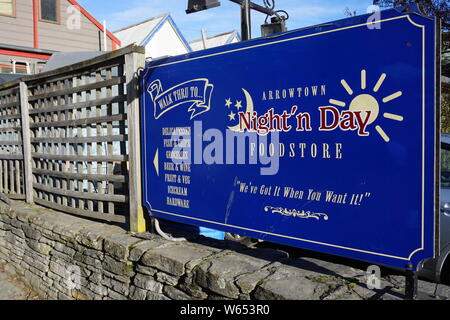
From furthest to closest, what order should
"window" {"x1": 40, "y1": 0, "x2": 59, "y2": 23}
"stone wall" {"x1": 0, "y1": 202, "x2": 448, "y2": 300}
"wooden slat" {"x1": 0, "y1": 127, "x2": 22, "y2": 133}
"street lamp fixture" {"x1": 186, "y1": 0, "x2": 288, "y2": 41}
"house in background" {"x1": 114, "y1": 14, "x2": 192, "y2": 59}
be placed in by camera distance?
"house in background" {"x1": 114, "y1": 14, "x2": 192, "y2": 59} < "window" {"x1": 40, "y1": 0, "x2": 59, "y2": 23} < "wooden slat" {"x1": 0, "y1": 127, "x2": 22, "y2": 133} < "street lamp fixture" {"x1": 186, "y1": 0, "x2": 288, "y2": 41} < "stone wall" {"x1": 0, "y1": 202, "x2": 448, "y2": 300}

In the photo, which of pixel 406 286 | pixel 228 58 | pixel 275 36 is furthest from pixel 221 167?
pixel 406 286

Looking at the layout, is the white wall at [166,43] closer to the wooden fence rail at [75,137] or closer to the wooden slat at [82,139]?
the wooden fence rail at [75,137]

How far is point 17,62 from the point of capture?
38.5 feet

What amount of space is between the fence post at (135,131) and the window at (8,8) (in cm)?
967

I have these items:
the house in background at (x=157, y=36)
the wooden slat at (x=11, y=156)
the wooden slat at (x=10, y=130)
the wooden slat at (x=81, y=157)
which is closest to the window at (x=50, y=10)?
the house in background at (x=157, y=36)

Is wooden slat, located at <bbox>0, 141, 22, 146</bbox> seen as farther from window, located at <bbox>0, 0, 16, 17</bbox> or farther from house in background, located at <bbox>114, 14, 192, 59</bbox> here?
house in background, located at <bbox>114, 14, 192, 59</bbox>

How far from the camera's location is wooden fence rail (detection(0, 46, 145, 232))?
418cm

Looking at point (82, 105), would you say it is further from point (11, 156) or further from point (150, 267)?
point (11, 156)

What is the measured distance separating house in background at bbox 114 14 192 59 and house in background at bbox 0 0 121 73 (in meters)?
4.77

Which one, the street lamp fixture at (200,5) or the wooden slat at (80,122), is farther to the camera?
the street lamp fixture at (200,5)

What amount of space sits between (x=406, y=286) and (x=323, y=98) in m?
1.27

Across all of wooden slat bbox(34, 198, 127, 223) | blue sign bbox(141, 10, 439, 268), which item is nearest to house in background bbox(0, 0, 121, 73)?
wooden slat bbox(34, 198, 127, 223)

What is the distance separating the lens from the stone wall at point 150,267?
2.68 metres
